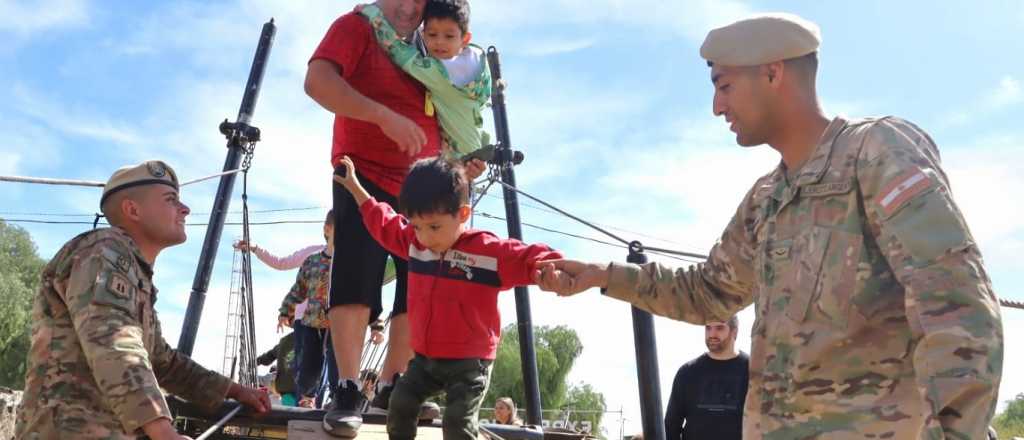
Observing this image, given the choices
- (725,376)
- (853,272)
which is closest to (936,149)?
(853,272)

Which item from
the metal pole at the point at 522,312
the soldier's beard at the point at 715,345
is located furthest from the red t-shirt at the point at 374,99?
the soldier's beard at the point at 715,345

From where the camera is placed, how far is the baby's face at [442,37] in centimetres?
472

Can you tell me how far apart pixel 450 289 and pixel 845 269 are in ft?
6.23

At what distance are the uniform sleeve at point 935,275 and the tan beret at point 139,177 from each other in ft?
8.84

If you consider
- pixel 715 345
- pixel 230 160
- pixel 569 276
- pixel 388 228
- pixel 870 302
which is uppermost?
pixel 230 160

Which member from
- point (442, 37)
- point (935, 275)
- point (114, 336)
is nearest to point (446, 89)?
point (442, 37)

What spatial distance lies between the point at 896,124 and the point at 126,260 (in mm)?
2600

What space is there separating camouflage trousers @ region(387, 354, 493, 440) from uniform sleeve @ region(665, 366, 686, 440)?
7.85 feet

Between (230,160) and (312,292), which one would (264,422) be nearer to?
(312,292)

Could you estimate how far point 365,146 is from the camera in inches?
185

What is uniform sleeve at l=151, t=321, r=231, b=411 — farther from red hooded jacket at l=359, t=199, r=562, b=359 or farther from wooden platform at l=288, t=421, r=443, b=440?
red hooded jacket at l=359, t=199, r=562, b=359

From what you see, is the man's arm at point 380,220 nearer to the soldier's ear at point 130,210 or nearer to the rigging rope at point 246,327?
the soldier's ear at point 130,210

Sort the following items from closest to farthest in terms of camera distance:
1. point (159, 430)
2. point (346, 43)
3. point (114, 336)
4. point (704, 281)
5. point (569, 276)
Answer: point (704, 281) < point (159, 430) < point (114, 336) < point (569, 276) < point (346, 43)

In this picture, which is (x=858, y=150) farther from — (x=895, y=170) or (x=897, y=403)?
Answer: (x=897, y=403)
